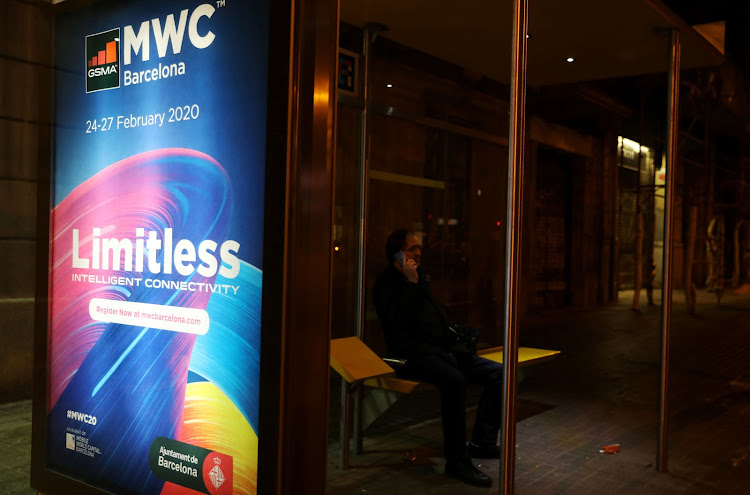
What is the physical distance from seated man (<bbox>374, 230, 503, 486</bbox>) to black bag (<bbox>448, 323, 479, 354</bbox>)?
0.03m

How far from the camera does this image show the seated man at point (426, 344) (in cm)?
482

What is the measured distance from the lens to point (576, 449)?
539 cm

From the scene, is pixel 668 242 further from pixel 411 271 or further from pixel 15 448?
pixel 15 448

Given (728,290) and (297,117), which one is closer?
(297,117)

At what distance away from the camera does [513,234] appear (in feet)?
11.0

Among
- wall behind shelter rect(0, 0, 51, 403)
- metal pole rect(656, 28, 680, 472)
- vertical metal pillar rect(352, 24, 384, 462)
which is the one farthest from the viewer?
wall behind shelter rect(0, 0, 51, 403)

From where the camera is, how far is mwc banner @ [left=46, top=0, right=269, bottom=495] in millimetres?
2801

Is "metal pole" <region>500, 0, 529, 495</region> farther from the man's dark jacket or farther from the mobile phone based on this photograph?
the mobile phone

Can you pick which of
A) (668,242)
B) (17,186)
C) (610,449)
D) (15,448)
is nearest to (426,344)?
(610,449)

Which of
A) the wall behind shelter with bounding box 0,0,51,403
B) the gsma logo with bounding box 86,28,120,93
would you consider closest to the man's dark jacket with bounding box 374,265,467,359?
the gsma logo with bounding box 86,28,120,93

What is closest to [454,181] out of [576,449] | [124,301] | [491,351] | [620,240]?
[491,351]

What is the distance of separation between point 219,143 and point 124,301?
2.94 feet

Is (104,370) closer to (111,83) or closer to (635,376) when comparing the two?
(111,83)

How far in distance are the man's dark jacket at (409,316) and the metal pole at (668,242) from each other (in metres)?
1.49
